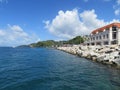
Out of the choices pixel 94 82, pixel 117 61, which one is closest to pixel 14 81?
pixel 94 82

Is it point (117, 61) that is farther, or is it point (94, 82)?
point (117, 61)

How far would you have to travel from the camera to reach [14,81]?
24500mm

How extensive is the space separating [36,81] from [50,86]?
3.31 m

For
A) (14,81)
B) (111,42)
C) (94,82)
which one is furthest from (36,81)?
(111,42)

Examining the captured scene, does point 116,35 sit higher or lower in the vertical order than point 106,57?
higher

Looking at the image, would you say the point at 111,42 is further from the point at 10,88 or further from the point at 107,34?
the point at 10,88

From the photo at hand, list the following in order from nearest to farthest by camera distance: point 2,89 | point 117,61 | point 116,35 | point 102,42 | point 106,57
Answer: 1. point 2,89
2. point 117,61
3. point 106,57
4. point 116,35
5. point 102,42

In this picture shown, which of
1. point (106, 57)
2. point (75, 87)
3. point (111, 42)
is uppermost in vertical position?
point (111, 42)

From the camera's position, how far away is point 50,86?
871 inches

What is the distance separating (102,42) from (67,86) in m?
69.0

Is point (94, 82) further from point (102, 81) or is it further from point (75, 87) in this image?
point (75, 87)

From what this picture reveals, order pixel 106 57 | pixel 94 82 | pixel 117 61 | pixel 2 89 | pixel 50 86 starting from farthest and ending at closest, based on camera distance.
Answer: pixel 106 57
pixel 117 61
pixel 94 82
pixel 50 86
pixel 2 89

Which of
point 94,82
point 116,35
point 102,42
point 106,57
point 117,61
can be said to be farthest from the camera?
point 102,42

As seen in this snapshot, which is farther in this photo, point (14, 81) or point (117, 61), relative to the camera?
point (117, 61)
